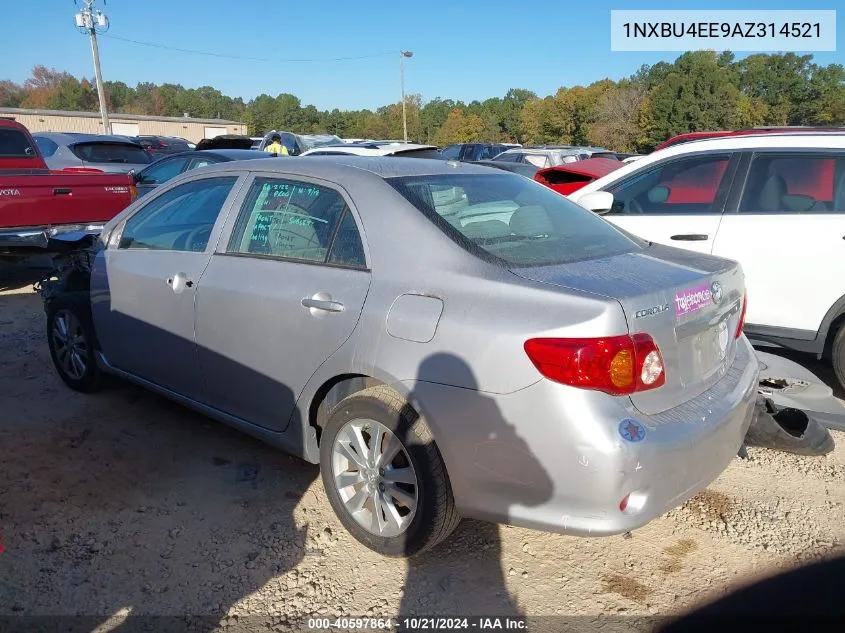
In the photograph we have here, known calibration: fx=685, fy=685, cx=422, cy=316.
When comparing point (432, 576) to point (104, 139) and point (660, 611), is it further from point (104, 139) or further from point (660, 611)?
point (104, 139)

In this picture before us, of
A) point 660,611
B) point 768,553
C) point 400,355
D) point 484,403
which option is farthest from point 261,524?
point 768,553

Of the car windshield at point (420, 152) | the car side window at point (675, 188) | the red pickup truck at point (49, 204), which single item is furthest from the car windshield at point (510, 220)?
the car windshield at point (420, 152)

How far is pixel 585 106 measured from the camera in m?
67.8

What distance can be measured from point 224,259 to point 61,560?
154cm

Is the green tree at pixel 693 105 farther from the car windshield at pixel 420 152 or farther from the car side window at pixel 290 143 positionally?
the car windshield at pixel 420 152

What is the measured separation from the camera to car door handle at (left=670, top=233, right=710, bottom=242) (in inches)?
192

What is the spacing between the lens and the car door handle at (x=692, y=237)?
4.88 metres

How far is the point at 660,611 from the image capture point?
8.70 ft

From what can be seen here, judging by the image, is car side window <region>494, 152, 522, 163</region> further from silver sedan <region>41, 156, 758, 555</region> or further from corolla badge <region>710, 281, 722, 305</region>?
corolla badge <region>710, 281, 722, 305</region>

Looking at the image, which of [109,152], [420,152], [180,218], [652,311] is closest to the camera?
[652,311]

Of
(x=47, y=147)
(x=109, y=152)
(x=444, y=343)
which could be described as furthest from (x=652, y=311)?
(x=47, y=147)

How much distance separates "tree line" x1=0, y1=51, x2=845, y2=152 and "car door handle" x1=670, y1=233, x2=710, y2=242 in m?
54.2

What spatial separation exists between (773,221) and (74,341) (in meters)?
4.82

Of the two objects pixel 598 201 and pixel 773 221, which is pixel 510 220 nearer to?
pixel 598 201
